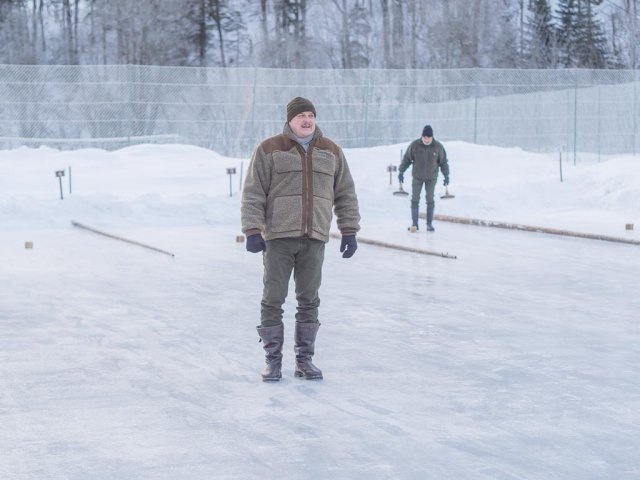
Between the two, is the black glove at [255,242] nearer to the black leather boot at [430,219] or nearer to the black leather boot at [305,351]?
the black leather boot at [305,351]

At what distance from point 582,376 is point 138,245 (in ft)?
30.7

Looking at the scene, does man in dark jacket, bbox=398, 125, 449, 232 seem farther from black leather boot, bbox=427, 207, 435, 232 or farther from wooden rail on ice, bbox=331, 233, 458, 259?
wooden rail on ice, bbox=331, 233, 458, 259

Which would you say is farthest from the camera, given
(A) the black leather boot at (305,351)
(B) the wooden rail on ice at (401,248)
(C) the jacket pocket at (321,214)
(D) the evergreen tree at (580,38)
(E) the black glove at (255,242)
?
(D) the evergreen tree at (580,38)

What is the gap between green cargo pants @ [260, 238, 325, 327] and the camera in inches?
250

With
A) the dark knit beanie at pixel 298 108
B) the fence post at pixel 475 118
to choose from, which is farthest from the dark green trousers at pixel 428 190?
the fence post at pixel 475 118

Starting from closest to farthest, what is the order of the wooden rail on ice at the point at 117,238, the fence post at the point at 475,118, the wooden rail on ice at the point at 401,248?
the wooden rail on ice at the point at 401,248 < the wooden rail on ice at the point at 117,238 < the fence post at the point at 475,118

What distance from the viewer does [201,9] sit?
55125mm

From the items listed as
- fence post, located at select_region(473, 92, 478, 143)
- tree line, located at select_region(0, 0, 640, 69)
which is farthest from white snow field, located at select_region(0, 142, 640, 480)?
tree line, located at select_region(0, 0, 640, 69)

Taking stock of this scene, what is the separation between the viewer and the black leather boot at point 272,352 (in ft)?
20.9

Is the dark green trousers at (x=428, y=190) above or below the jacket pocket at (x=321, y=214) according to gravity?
below

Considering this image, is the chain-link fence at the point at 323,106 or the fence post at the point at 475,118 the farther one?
the fence post at the point at 475,118

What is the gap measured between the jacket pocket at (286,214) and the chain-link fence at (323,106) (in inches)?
775

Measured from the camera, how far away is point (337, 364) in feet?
22.6

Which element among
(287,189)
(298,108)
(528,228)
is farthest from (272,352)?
(528,228)
